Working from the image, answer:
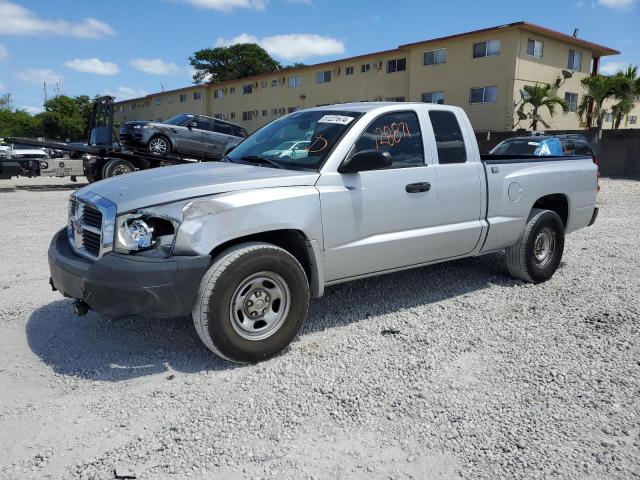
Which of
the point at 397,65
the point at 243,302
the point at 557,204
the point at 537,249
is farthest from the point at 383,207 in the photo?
the point at 397,65

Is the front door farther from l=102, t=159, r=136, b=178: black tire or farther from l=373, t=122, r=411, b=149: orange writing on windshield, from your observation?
l=102, t=159, r=136, b=178: black tire

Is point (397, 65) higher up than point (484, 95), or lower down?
higher up

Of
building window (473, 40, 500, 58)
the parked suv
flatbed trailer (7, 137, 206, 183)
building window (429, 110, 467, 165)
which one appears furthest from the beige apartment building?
building window (429, 110, 467, 165)

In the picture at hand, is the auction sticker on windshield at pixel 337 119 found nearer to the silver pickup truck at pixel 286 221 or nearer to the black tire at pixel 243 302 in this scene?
the silver pickup truck at pixel 286 221

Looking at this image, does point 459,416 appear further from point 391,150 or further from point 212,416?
point 391,150

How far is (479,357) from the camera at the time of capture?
380cm

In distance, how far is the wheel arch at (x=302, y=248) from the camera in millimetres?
3832

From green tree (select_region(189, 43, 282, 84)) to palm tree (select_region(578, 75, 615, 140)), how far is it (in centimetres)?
4722

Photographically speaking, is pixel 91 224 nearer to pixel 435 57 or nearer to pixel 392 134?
pixel 392 134

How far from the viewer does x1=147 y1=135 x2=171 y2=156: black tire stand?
15798 millimetres

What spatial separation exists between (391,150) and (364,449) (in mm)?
2537

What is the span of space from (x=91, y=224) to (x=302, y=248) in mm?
1516

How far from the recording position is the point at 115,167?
1461 centimetres

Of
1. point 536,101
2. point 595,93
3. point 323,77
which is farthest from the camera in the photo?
point 323,77
